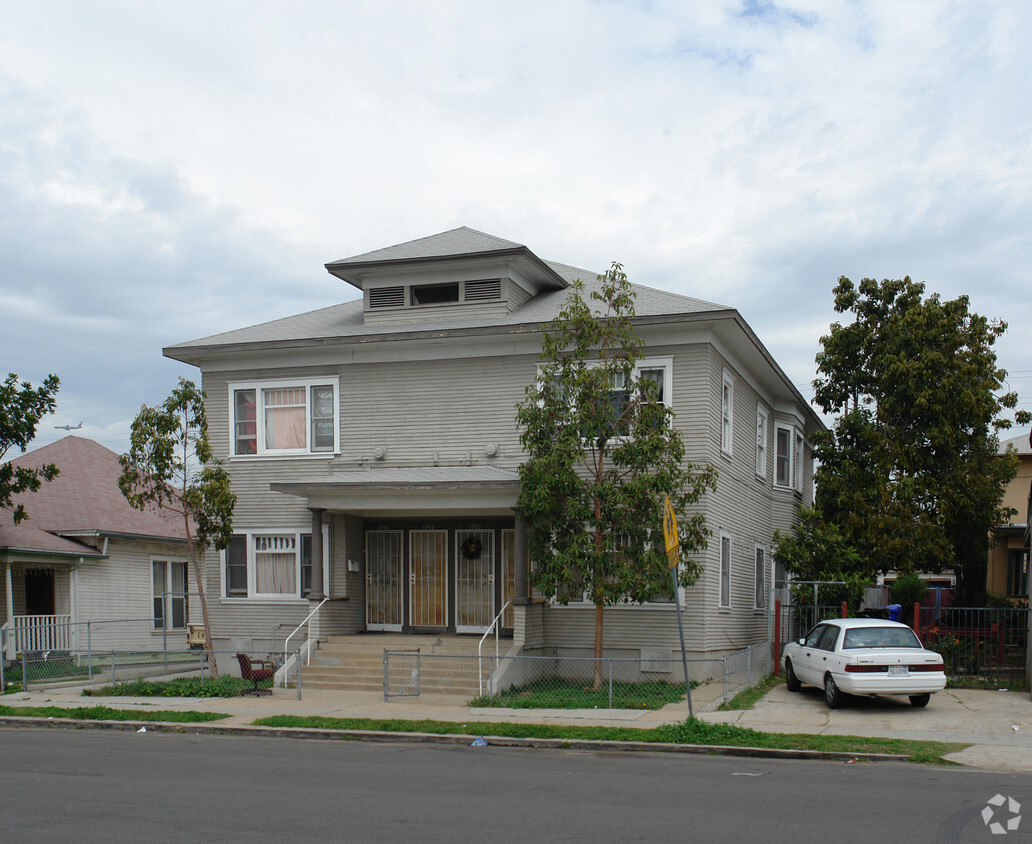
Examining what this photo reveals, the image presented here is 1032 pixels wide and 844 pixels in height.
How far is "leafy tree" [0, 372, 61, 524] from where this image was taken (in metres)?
21.5

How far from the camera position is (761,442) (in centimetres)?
2642

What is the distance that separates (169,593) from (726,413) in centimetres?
1656

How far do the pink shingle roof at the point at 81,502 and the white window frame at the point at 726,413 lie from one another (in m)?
13.1

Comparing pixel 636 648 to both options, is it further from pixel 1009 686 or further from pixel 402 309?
pixel 402 309

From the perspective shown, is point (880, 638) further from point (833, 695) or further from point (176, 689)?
point (176, 689)

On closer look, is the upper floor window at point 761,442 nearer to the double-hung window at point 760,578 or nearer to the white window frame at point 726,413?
the double-hung window at point 760,578

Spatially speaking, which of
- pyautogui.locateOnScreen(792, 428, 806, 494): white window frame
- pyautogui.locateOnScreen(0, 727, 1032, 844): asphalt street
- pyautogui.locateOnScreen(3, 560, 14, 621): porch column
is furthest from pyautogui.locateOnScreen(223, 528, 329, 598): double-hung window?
pyautogui.locateOnScreen(792, 428, 806, 494): white window frame

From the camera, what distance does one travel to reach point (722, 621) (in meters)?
21.8

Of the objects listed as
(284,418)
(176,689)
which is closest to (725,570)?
(284,418)

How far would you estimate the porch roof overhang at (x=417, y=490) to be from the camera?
19.6 meters

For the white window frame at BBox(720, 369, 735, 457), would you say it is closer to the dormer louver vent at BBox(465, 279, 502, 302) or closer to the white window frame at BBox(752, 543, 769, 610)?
the white window frame at BBox(752, 543, 769, 610)

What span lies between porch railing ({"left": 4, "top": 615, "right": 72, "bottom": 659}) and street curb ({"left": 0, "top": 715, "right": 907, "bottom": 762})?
19.0ft

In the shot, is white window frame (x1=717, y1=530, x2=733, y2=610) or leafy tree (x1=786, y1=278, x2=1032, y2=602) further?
leafy tree (x1=786, y1=278, x2=1032, y2=602)

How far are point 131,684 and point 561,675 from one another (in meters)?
8.38
